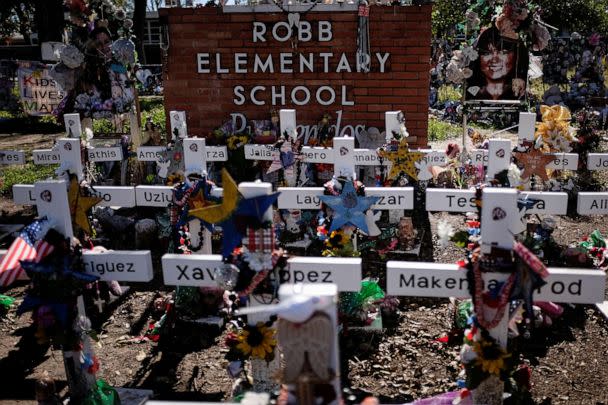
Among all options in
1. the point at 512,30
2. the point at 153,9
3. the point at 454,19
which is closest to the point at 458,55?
the point at 512,30

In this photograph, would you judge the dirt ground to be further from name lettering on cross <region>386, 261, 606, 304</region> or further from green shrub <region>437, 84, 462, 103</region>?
green shrub <region>437, 84, 462, 103</region>

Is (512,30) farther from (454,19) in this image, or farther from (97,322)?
(454,19)

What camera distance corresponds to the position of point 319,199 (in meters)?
5.40

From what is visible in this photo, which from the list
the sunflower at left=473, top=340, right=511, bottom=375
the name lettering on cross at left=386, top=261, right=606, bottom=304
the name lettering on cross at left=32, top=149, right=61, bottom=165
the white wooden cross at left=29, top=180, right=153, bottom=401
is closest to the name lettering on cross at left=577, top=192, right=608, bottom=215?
the name lettering on cross at left=386, top=261, right=606, bottom=304

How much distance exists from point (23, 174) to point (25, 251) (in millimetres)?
9061

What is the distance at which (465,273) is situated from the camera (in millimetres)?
3844

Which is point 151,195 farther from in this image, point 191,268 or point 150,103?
point 150,103

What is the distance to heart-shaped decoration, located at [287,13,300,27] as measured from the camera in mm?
9422

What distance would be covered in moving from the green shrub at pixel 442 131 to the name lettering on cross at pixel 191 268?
11.5 metres

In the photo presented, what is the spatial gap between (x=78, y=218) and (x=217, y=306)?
6.39 feet

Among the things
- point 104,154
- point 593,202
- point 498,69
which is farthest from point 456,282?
point 498,69

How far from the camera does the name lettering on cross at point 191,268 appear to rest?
4051mm

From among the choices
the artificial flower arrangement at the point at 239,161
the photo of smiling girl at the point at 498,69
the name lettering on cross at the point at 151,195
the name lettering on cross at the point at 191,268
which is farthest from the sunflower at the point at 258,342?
the photo of smiling girl at the point at 498,69

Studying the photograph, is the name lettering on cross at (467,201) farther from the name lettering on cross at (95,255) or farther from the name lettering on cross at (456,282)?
the name lettering on cross at (95,255)
